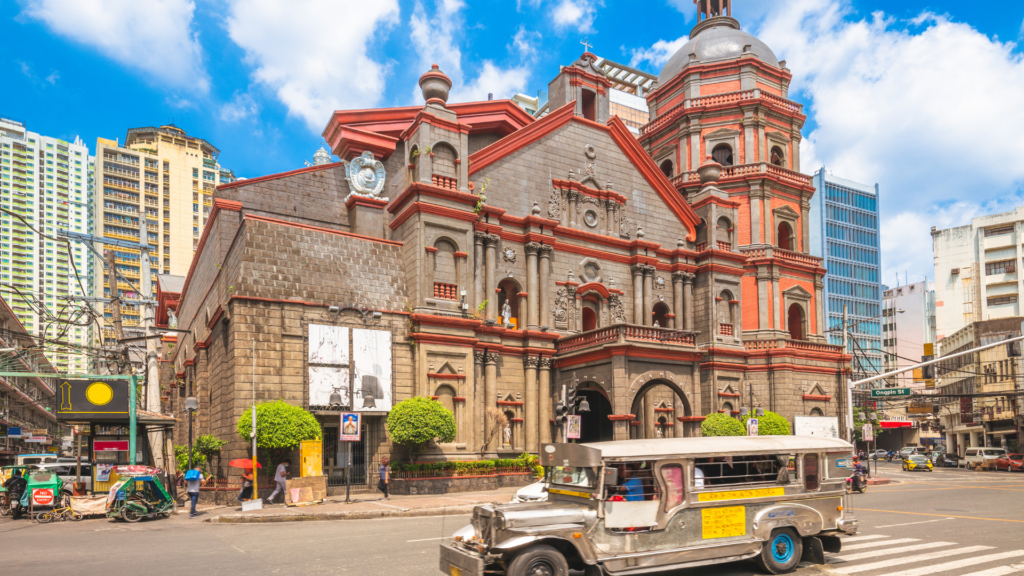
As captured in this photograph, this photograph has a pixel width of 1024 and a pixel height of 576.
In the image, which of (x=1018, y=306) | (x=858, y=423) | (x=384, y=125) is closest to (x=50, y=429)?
(x=384, y=125)

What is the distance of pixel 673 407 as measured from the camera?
1419 inches

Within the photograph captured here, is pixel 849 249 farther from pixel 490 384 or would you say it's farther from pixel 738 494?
pixel 738 494

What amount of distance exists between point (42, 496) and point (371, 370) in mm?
10852

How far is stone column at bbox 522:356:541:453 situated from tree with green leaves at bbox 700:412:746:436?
7365 mm

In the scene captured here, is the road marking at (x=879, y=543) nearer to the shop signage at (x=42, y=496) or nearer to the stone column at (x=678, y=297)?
the shop signage at (x=42, y=496)

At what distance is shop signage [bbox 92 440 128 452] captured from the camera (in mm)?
24391

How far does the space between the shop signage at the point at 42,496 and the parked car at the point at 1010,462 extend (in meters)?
54.7

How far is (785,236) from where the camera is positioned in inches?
1804


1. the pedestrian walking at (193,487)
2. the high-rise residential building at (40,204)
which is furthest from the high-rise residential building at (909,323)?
the high-rise residential building at (40,204)

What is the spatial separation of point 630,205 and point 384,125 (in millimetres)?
12836

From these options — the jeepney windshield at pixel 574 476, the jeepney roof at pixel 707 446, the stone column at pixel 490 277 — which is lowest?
the jeepney windshield at pixel 574 476

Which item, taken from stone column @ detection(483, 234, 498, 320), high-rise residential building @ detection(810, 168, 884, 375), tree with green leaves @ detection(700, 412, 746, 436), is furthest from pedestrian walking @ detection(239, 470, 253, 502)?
high-rise residential building @ detection(810, 168, 884, 375)

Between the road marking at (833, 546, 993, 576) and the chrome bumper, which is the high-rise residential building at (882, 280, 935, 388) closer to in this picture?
the road marking at (833, 546, 993, 576)

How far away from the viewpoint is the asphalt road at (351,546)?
39.8 feet
